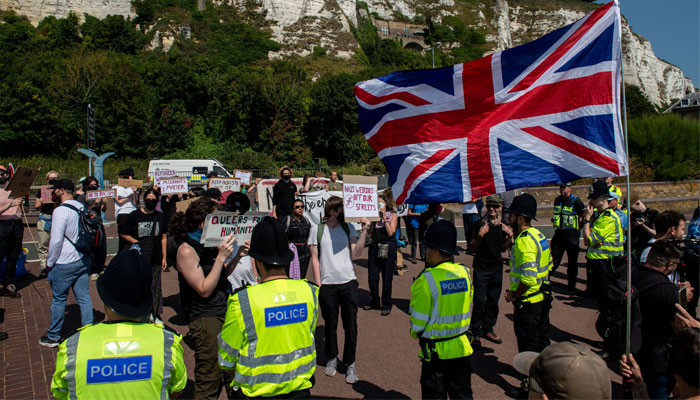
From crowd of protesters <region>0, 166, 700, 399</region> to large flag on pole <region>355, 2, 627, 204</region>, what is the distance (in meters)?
0.76

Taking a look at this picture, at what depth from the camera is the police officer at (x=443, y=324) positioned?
3.49m

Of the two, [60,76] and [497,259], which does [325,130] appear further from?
[497,259]

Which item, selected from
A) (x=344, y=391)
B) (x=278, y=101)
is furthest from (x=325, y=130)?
(x=344, y=391)

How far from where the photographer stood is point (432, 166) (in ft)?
14.2

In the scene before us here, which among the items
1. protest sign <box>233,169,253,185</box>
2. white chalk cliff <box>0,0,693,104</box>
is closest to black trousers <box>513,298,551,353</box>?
protest sign <box>233,169,253,185</box>

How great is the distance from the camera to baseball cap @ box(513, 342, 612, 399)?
6.16 ft

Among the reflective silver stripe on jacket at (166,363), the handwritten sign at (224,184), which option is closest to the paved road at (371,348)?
the handwritten sign at (224,184)

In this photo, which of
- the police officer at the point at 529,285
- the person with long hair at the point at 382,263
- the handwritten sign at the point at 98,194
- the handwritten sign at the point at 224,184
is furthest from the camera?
the handwritten sign at the point at 224,184

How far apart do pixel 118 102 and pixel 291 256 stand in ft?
148

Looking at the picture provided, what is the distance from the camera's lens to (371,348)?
5.89m

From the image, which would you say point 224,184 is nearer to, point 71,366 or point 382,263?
point 382,263

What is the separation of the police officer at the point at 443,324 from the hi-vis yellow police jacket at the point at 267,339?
43.6 inches

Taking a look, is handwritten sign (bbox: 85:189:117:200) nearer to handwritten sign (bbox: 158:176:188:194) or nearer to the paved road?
handwritten sign (bbox: 158:176:188:194)

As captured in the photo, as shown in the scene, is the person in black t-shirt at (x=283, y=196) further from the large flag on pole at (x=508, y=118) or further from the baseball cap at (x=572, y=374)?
the baseball cap at (x=572, y=374)
